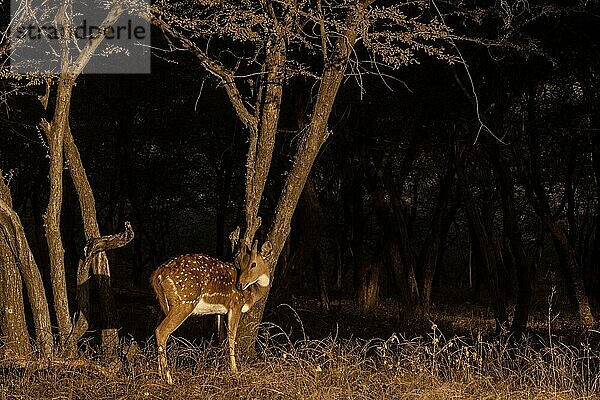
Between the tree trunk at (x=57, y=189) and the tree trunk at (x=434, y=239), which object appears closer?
the tree trunk at (x=57, y=189)

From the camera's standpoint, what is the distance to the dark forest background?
16578mm

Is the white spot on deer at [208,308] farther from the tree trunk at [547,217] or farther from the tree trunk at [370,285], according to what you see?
the tree trunk at [370,285]

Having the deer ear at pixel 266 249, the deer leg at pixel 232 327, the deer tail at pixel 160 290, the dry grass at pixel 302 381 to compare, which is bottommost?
the dry grass at pixel 302 381

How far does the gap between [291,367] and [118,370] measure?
5.45ft

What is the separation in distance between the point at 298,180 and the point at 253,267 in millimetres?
1198

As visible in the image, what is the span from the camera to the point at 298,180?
35.8 ft

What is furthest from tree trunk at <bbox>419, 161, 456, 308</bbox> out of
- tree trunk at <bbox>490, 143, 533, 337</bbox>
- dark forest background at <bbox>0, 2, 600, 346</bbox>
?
tree trunk at <bbox>490, 143, 533, 337</bbox>

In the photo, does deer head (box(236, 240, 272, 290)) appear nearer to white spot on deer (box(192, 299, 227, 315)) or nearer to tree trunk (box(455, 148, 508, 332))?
white spot on deer (box(192, 299, 227, 315))

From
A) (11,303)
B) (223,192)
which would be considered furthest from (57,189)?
(223,192)

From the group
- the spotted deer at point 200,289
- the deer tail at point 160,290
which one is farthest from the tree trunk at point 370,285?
the deer tail at point 160,290

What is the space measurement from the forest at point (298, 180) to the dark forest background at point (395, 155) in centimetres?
8

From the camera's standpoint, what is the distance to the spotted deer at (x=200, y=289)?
31.2 ft

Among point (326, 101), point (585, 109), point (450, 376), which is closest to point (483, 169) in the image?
point (585, 109)

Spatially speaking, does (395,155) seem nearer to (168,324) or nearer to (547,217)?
(547,217)
